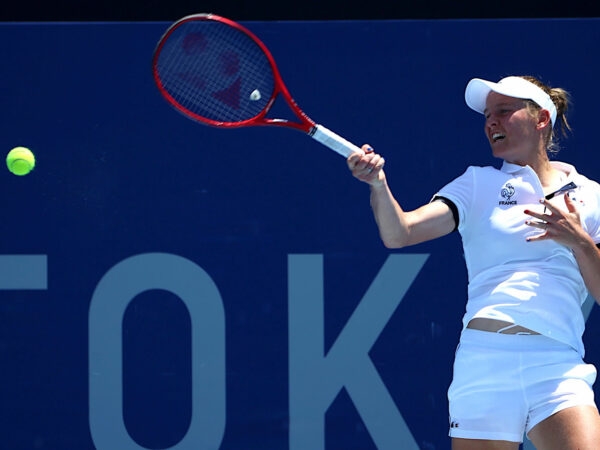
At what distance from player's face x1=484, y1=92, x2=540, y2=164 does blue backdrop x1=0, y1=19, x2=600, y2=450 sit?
0.99m

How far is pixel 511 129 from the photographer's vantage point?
305 cm

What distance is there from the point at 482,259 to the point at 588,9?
64.5 inches

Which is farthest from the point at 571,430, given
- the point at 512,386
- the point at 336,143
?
the point at 336,143

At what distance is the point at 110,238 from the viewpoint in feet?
13.2

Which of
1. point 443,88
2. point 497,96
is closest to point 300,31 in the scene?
point 443,88

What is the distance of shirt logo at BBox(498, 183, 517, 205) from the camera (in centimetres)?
297

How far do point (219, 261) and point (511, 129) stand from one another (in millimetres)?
1349

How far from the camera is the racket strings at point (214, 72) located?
3.36 metres

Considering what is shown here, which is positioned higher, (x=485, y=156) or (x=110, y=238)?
(x=485, y=156)

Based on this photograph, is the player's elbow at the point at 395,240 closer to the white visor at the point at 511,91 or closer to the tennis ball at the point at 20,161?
the white visor at the point at 511,91

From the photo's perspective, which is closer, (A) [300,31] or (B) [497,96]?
(B) [497,96]

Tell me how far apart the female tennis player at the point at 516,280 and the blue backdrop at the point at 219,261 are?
3.43 feet

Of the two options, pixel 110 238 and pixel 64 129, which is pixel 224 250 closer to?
pixel 110 238

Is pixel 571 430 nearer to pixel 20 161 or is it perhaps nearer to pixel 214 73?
pixel 214 73
